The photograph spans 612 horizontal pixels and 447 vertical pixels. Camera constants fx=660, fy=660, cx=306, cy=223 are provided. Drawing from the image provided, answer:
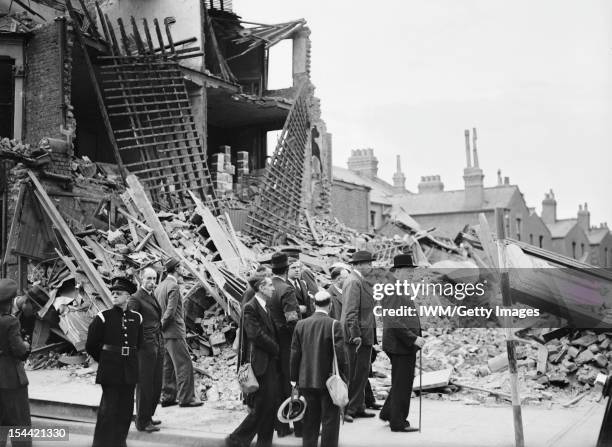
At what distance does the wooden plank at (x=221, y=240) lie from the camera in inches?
512

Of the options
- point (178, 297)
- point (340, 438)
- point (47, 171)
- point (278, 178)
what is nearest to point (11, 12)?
point (47, 171)

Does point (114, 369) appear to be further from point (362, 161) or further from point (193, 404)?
point (362, 161)

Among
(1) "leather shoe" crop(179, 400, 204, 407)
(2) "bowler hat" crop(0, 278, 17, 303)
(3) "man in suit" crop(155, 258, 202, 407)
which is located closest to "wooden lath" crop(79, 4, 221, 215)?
(3) "man in suit" crop(155, 258, 202, 407)

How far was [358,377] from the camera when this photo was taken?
7.79 metres

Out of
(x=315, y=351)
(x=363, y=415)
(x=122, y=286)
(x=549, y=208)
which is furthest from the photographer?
(x=549, y=208)

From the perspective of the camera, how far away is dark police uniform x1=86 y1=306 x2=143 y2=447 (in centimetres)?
620

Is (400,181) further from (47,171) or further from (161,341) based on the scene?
(161,341)

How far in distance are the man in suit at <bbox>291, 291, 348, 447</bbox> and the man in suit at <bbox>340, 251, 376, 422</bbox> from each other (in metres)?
1.07

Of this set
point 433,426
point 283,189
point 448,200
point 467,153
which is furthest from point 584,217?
point 433,426

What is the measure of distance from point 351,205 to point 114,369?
35572 mm

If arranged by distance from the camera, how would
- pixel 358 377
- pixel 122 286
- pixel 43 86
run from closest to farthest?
1. pixel 122 286
2. pixel 358 377
3. pixel 43 86

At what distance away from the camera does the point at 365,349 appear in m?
7.86

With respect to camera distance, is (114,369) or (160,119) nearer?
(114,369)

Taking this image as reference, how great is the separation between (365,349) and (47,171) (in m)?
9.52
